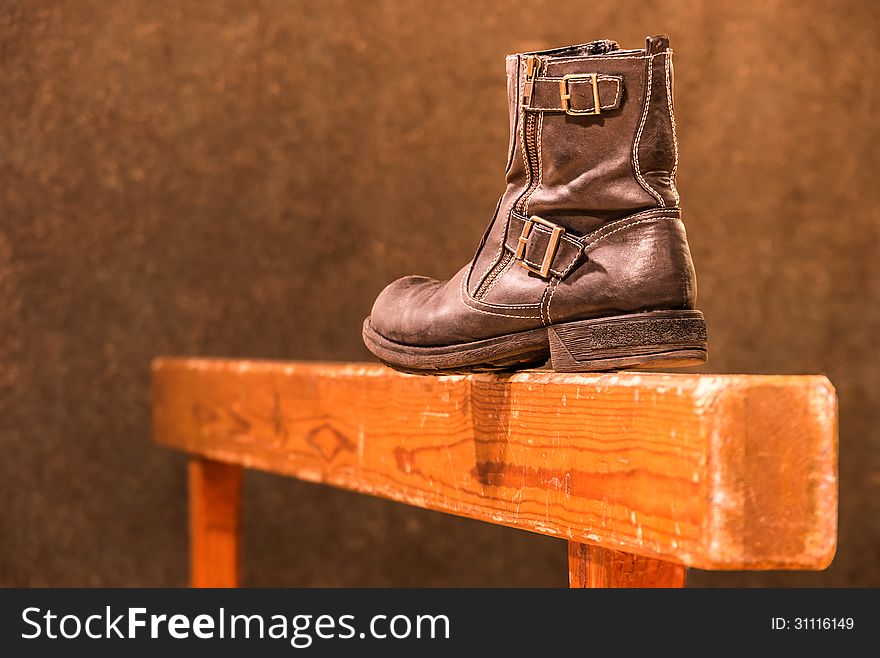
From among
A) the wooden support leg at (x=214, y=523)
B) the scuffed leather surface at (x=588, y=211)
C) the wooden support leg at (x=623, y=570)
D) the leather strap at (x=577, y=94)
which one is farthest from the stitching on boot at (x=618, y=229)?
the wooden support leg at (x=214, y=523)

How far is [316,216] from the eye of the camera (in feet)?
7.91

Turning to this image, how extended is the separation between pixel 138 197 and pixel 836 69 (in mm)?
1653

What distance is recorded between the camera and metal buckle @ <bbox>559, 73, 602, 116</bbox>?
981 mm

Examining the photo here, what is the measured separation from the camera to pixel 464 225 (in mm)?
2520

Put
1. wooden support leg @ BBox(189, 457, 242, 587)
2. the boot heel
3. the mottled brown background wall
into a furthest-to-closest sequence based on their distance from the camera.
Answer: the mottled brown background wall → wooden support leg @ BBox(189, 457, 242, 587) → the boot heel

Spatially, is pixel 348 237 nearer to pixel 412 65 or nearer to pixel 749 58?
pixel 412 65

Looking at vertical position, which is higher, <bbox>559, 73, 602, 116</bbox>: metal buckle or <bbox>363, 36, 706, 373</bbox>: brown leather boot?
<bbox>559, 73, 602, 116</bbox>: metal buckle

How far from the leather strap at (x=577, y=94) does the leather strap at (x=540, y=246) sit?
0.11 meters

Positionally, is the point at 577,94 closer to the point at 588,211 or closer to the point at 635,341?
the point at 588,211

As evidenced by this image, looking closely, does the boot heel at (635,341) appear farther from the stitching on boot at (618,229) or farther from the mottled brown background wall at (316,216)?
the mottled brown background wall at (316,216)

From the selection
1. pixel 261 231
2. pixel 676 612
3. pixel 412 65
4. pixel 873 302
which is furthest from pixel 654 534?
pixel 873 302

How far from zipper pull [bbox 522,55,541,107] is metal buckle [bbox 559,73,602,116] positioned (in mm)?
27

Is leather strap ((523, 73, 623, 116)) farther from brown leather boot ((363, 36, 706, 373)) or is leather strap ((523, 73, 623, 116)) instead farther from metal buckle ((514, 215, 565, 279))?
metal buckle ((514, 215, 565, 279))

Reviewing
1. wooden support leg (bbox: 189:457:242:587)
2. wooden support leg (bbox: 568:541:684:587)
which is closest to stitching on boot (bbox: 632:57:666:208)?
wooden support leg (bbox: 568:541:684:587)
